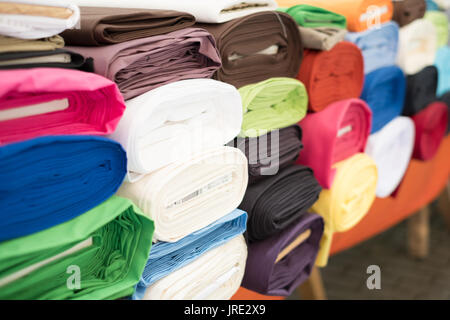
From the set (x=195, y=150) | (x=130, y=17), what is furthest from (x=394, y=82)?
(x=130, y=17)

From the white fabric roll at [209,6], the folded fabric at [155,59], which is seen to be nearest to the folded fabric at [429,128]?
the white fabric roll at [209,6]

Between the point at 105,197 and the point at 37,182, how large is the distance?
0.11 metres

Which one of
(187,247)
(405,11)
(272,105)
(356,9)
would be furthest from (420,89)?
(187,247)

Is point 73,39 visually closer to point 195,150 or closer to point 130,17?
point 130,17

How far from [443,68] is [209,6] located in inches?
41.2

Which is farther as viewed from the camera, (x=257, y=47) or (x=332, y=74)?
(x=332, y=74)

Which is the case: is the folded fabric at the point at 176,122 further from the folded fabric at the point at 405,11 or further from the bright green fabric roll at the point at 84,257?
the folded fabric at the point at 405,11

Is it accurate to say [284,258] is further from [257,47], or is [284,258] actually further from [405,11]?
[405,11]

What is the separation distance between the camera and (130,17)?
2.26ft

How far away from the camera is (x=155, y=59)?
0.72 metres

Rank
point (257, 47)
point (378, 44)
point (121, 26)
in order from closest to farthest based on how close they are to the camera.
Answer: point (121, 26) < point (257, 47) < point (378, 44)

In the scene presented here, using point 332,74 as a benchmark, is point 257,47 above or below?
above

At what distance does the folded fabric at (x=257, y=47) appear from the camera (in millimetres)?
829

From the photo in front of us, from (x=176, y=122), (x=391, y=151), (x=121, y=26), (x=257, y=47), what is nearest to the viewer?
(x=121, y=26)
